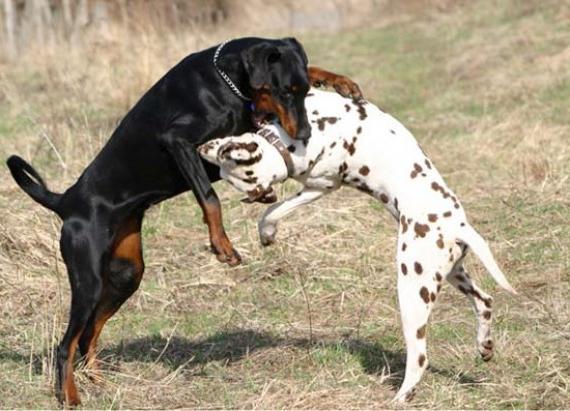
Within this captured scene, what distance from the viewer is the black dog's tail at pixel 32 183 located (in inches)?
228

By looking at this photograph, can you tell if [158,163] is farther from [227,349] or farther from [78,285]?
[227,349]

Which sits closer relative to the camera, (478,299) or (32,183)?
(478,299)

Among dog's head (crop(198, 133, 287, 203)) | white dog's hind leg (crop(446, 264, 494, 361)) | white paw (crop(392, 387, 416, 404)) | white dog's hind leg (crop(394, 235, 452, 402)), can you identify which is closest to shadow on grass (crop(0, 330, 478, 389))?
white dog's hind leg (crop(446, 264, 494, 361))

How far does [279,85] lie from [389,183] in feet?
2.29

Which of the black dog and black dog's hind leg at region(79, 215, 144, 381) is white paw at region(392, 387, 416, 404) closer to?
the black dog

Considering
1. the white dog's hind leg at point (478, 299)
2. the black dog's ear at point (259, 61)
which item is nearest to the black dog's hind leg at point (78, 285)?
the black dog's ear at point (259, 61)

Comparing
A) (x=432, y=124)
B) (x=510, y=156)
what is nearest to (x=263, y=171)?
(x=510, y=156)

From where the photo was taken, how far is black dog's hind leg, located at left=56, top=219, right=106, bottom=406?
18.0ft

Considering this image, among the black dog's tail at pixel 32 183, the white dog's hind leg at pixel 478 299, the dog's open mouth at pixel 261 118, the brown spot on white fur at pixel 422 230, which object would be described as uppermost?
the dog's open mouth at pixel 261 118

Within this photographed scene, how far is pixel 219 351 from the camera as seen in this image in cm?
624

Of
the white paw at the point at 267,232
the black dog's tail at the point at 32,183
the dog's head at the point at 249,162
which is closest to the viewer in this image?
the dog's head at the point at 249,162

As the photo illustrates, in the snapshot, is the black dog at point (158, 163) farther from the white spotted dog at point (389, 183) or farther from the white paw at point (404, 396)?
the white paw at point (404, 396)

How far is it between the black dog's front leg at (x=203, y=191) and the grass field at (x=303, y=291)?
72 centimetres

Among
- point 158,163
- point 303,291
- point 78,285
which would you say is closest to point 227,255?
point 158,163
